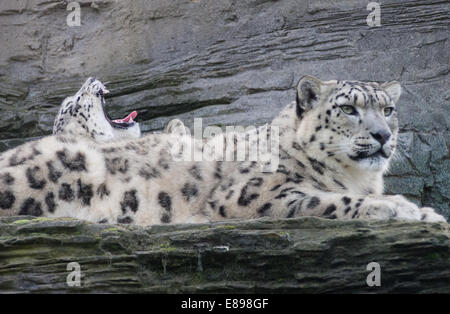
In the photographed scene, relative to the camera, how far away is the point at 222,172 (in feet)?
17.8

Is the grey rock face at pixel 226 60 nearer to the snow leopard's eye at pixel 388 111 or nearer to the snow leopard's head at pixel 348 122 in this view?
the snow leopard's eye at pixel 388 111

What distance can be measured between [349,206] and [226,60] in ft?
12.6

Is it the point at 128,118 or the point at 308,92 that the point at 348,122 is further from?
the point at 128,118

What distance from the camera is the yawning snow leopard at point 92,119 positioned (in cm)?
770

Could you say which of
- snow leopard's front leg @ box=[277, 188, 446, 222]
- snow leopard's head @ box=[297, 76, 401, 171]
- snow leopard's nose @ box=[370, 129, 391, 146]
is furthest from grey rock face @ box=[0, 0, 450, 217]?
snow leopard's front leg @ box=[277, 188, 446, 222]

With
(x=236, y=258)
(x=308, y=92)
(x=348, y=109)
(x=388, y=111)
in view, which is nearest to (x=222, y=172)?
(x=308, y=92)

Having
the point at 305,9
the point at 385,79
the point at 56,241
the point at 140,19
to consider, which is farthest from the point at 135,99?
the point at 56,241

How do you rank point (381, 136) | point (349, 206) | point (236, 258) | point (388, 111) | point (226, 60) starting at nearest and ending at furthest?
point (236, 258)
point (349, 206)
point (381, 136)
point (388, 111)
point (226, 60)

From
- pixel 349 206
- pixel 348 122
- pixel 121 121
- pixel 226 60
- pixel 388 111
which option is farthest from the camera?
pixel 226 60

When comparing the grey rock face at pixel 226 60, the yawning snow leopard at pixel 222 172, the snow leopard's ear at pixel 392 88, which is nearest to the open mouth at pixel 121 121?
the grey rock face at pixel 226 60

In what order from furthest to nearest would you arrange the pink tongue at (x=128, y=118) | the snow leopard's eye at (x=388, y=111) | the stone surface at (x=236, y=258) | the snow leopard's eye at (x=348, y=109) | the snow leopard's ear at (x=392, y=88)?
the pink tongue at (x=128, y=118), the snow leopard's ear at (x=392, y=88), the snow leopard's eye at (x=388, y=111), the snow leopard's eye at (x=348, y=109), the stone surface at (x=236, y=258)

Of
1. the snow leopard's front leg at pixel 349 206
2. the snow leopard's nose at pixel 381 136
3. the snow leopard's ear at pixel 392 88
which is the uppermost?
the snow leopard's ear at pixel 392 88

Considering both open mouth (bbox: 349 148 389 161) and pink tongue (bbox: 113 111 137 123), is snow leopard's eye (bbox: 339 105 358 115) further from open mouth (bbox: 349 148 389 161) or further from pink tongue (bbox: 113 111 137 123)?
pink tongue (bbox: 113 111 137 123)

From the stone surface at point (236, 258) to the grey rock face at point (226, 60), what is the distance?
320 centimetres
